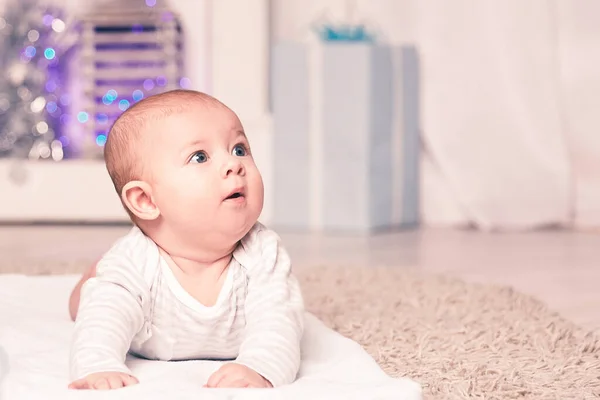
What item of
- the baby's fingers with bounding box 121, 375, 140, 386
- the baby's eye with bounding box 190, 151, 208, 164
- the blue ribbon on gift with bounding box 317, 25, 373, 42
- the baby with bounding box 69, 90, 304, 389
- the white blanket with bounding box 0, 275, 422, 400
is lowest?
the white blanket with bounding box 0, 275, 422, 400

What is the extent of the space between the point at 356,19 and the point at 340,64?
Answer: 1.37ft

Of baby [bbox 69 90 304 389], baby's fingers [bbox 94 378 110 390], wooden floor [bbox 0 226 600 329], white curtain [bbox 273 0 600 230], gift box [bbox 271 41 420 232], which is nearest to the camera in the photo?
baby's fingers [bbox 94 378 110 390]

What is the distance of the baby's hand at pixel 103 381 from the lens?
0.91 metres

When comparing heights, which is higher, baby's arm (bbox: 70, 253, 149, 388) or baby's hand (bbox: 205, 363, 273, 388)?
baby's arm (bbox: 70, 253, 149, 388)

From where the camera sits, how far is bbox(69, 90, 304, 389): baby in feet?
3.39

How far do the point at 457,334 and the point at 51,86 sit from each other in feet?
6.81

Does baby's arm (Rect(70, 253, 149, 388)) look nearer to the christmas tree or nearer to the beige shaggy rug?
the beige shaggy rug

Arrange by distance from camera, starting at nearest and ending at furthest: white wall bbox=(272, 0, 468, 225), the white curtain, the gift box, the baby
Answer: the baby → the gift box → the white curtain → white wall bbox=(272, 0, 468, 225)

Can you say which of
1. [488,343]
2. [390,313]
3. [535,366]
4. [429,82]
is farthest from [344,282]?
[429,82]

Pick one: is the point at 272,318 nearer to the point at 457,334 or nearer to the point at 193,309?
the point at 193,309

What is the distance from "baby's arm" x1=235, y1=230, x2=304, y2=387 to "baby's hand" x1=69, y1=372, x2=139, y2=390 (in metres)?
0.12

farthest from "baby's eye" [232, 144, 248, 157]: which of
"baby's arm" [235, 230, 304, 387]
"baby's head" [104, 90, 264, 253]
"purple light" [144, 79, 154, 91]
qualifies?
"purple light" [144, 79, 154, 91]

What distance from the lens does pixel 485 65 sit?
303cm

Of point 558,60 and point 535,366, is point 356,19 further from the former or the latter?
point 535,366
